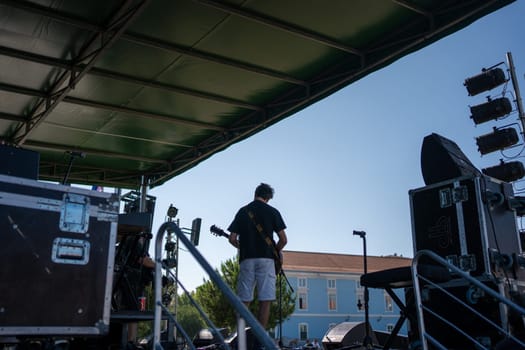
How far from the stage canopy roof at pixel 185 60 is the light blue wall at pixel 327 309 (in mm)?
33687

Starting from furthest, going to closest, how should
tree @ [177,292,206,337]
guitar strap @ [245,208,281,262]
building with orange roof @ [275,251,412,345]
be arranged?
tree @ [177,292,206,337]
building with orange roof @ [275,251,412,345]
guitar strap @ [245,208,281,262]

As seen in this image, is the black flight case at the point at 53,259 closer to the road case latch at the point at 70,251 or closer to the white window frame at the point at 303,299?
the road case latch at the point at 70,251

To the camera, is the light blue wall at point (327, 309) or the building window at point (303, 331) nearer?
the building window at point (303, 331)

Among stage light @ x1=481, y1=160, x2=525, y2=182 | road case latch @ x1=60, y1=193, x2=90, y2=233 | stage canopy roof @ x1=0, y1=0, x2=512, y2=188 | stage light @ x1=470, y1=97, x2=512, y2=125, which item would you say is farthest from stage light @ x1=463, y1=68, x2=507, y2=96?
road case latch @ x1=60, y1=193, x2=90, y2=233

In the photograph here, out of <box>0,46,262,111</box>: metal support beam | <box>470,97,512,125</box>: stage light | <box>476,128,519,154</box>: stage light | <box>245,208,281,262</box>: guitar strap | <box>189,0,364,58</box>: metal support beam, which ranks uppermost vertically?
<box>189,0,364,58</box>: metal support beam

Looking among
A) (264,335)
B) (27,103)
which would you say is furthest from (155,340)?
(27,103)

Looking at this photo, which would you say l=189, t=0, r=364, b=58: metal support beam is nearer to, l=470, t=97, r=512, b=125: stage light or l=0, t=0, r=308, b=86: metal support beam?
l=0, t=0, r=308, b=86: metal support beam

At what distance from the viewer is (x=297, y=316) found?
140 ft

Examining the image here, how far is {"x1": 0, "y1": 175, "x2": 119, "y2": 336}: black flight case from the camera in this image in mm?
3316

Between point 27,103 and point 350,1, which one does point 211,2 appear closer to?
point 350,1

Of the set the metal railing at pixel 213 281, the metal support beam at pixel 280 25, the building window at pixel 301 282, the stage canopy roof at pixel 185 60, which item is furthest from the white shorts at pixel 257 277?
the building window at pixel 301 282

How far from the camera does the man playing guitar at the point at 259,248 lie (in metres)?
4.97

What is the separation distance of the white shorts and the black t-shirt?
0.07m

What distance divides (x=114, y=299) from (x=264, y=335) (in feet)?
13.5
